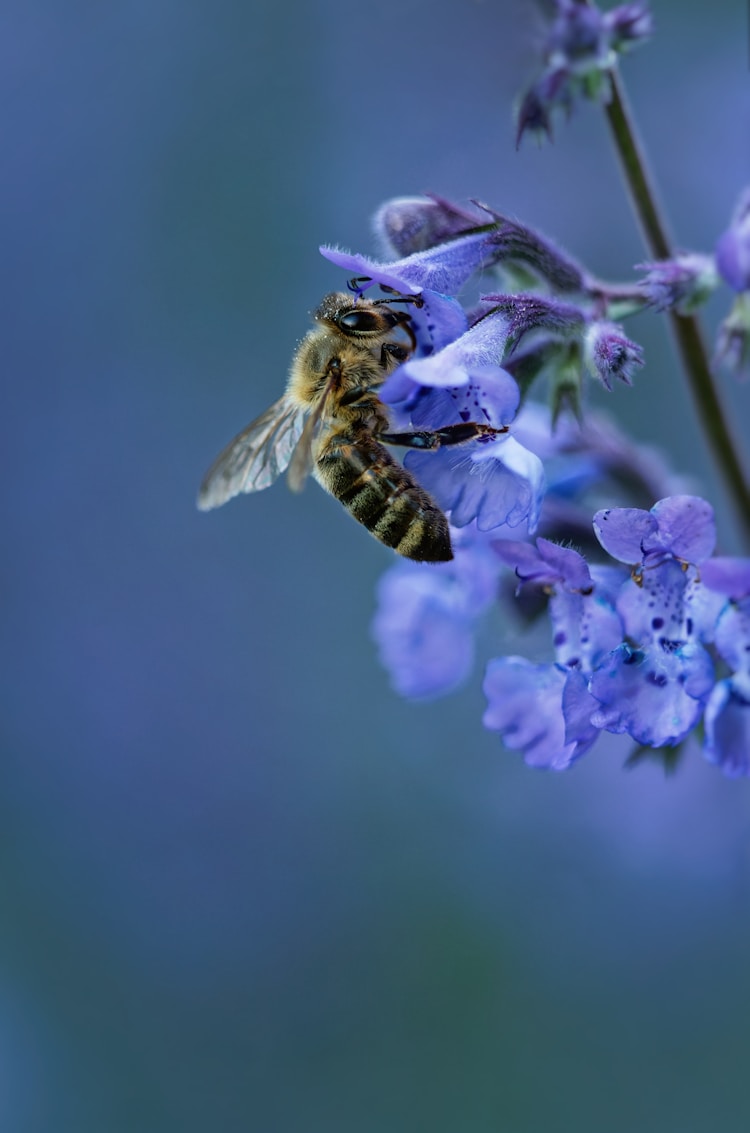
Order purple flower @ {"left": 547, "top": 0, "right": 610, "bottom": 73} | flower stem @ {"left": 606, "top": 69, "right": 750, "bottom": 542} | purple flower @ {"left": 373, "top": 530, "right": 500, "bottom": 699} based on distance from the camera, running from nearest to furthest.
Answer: purple flower @ {"left": 547, "top": 0, "right": 610, "bottom": 73}, flower stem @ {"left": 606, "top": 69, "right": 750, "bottom": 542}, purple flower @ {"left": 373, "top": 530, "right": 500, "bottom": 699}

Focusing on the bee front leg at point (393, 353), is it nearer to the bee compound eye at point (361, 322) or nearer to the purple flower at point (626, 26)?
the bee compound eye at point (361, 322)

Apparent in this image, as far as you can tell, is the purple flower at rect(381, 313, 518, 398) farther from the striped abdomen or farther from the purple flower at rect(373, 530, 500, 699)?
the purple flower at rect(373, 530, 500, 699)

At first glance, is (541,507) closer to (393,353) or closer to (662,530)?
(662,530)

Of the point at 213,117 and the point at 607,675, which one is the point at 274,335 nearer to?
the point at 213,117

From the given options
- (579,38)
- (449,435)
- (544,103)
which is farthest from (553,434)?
(579,38)

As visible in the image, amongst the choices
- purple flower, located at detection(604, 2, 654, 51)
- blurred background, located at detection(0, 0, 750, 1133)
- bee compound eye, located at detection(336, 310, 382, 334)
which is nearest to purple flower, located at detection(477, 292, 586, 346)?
bee compound eye, located at detection(336, 310, 382, 334)

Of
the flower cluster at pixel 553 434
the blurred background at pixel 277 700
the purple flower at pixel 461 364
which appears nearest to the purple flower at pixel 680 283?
the flower cluster at pixel 553 434
